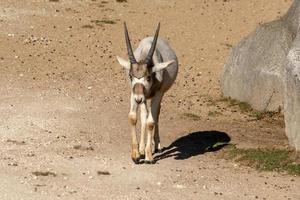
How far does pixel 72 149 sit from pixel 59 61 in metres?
9.84

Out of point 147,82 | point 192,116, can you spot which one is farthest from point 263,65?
point 147,82

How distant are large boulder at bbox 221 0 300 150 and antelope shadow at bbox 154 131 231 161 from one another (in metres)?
2.72

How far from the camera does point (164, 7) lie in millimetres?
33844

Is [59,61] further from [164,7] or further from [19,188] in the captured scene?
[19,188]

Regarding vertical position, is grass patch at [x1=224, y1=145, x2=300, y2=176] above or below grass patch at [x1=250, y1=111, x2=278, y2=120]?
above

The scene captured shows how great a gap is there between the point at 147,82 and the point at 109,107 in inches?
229

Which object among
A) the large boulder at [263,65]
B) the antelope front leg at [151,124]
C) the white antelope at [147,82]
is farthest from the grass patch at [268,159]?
the large boulder at [263,65]

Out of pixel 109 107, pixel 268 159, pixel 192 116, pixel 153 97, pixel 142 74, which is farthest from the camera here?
pixel 109 107

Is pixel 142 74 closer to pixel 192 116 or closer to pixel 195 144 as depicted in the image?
pixel 195 144

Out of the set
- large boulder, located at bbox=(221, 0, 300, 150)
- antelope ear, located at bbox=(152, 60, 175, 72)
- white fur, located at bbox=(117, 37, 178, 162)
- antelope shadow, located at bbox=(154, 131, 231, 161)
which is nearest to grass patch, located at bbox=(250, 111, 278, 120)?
large boulder, located at bbox=(221, 0, 300, 150)

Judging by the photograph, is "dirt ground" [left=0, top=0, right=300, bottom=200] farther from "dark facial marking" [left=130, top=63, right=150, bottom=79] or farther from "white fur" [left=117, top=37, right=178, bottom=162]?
"dark facial marking" [left=130, top=63, right=150, bottom=79]

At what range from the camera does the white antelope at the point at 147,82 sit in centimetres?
1518

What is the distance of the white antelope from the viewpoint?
49.8 feet

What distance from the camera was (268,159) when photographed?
53.2 feet
